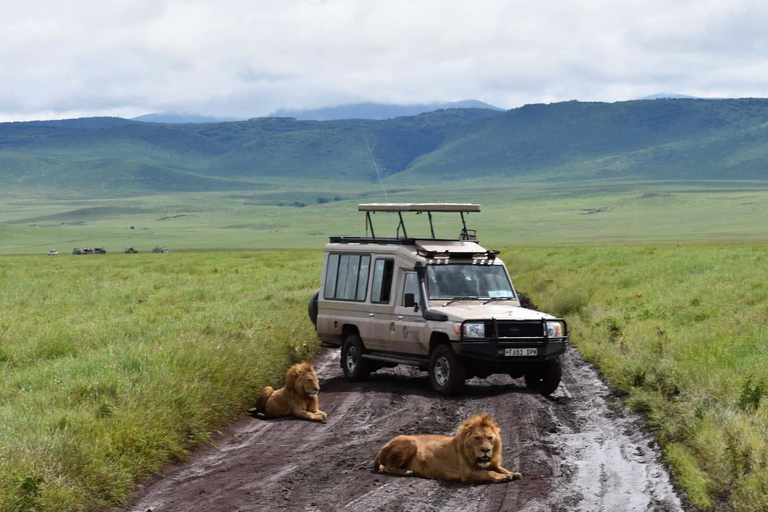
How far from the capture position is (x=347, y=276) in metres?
16.5

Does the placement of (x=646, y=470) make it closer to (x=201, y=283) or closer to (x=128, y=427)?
(x=128, y=427)

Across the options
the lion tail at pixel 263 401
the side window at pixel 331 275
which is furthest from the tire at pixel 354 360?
the lion tail at pixel 263 401

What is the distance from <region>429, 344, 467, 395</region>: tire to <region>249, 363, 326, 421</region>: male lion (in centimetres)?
197

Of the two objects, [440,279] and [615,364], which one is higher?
[440,279]

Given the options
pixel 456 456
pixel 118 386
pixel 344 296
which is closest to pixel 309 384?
pixel 118 386

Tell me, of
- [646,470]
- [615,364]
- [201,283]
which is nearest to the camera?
[646,470]

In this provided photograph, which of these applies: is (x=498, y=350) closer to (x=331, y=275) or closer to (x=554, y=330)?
(x=554, y=330)

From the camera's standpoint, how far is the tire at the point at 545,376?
14195mm

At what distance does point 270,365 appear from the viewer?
1540cm

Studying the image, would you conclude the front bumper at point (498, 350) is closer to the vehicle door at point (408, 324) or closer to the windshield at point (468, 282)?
the vehicle door at point (408, 324)

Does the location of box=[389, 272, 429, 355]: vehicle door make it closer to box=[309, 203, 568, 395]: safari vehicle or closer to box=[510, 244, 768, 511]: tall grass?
box=[309, 203, 568, 395]: safari vehicle

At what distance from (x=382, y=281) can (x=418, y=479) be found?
6509mm

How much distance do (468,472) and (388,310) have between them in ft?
21.0

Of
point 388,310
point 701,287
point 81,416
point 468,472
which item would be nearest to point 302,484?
point 468,472
